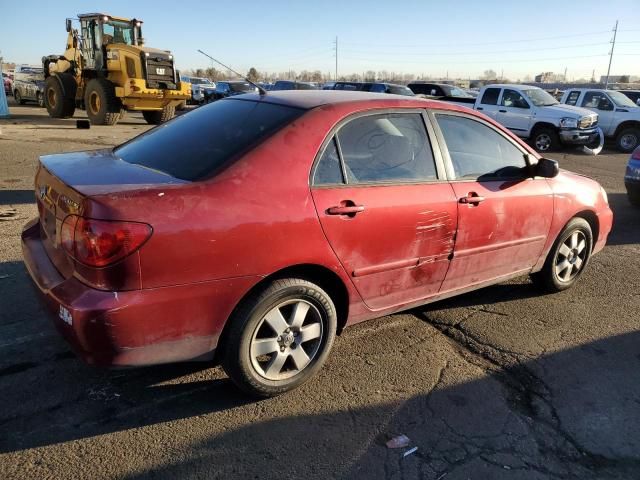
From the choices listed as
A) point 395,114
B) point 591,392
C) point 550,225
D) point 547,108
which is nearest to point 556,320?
point 550,225

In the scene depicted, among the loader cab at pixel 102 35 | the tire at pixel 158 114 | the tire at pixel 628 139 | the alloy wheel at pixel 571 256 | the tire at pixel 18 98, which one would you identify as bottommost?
the tire at pixel 628 139

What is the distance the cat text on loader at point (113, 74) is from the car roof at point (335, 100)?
13.6 m

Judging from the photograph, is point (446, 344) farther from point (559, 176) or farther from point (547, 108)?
point (547, 108)

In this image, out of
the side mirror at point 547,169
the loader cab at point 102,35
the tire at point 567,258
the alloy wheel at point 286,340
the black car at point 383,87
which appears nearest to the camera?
the alloy wheel at point 286,340

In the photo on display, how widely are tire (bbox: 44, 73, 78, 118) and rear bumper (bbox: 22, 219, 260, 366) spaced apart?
17.2 metres

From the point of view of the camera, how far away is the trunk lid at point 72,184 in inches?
99.0

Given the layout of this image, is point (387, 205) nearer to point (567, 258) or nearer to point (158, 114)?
point (567, 258)

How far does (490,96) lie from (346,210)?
48.4 feet

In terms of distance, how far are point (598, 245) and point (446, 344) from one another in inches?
88.5

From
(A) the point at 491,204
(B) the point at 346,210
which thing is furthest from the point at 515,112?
(B) the point at 346,210

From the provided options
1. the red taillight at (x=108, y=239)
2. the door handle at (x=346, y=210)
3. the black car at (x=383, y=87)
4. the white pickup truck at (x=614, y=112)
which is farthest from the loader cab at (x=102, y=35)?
the red taillight at (x=108, y=239)

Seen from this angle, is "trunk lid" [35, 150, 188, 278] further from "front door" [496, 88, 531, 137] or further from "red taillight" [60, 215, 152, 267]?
"front door" [496, 88, 531, 137]

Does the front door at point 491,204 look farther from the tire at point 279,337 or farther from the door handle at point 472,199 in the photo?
the tire at point 279,337

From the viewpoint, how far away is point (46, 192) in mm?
2916
